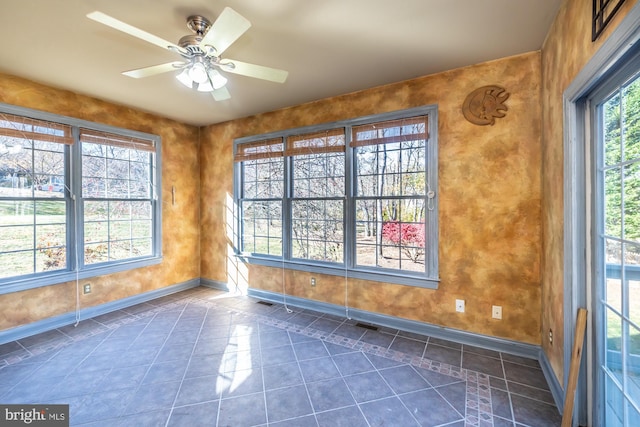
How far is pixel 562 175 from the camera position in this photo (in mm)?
1812

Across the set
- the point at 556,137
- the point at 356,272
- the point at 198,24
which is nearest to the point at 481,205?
the point at 556,137

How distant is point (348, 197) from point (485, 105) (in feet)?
5.37

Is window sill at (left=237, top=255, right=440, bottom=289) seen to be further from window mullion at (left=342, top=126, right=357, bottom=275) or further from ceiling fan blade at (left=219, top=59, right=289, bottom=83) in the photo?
ceiling fan blade at (left=219, top=59, right=289, bottom=83)

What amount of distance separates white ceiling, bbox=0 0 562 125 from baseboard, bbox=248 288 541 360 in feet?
8.47

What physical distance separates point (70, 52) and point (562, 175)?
155 inches

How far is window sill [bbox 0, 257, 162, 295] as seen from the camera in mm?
2826

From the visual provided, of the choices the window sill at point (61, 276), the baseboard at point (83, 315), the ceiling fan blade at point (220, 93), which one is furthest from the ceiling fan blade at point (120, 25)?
the baseboard at point (83, 315)

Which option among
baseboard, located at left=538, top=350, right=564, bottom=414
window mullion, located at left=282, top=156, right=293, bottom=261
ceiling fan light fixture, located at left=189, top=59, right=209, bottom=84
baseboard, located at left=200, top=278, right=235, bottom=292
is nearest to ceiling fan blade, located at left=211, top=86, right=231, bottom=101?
ceiling fan light fixture, located at left=189, top=59, right=209, bottom=84

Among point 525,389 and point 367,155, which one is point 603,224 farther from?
point 367,155

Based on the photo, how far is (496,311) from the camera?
2.58 metres

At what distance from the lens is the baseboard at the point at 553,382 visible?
1.81m

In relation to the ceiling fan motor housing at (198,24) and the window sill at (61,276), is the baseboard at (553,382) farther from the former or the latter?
the window sill at (61,276)

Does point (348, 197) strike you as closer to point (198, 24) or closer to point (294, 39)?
A: point (294, 39)

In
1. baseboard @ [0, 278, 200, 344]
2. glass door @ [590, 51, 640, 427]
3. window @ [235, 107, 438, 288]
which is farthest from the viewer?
window @ [235, 107, 438, 288]
